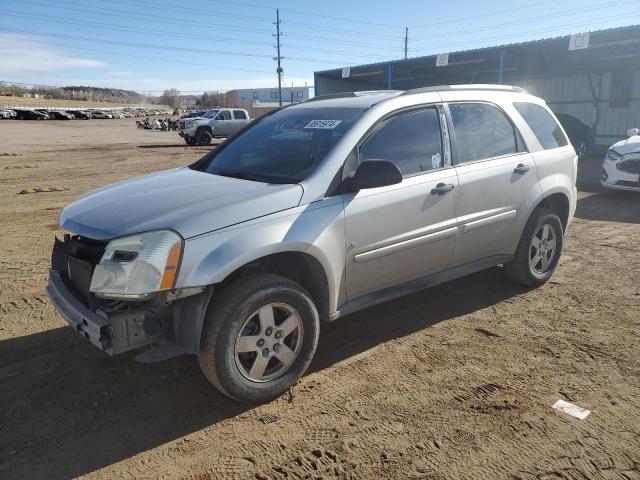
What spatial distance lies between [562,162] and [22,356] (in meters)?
4.90

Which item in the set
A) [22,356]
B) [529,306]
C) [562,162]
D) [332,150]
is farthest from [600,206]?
[22,356]

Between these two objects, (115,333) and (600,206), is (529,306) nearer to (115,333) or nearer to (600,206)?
(115,333)

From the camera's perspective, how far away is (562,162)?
16.0ft

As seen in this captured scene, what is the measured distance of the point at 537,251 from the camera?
4.82m

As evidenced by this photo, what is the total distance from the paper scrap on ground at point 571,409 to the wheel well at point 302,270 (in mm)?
1492

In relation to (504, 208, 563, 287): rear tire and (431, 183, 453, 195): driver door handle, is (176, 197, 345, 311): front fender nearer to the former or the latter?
(431, 183, 453, 195): driver door handle

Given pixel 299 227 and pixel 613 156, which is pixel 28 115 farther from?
pixel 299 227

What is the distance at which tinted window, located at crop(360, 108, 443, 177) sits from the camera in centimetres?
361

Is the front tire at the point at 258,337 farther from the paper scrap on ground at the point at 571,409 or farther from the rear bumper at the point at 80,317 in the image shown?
the paper scrap on ground at the point at 571,409

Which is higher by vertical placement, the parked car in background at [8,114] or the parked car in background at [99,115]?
the parked car in background at [8,114]

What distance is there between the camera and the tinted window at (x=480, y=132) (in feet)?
13.5

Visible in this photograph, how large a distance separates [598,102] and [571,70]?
1983 mm

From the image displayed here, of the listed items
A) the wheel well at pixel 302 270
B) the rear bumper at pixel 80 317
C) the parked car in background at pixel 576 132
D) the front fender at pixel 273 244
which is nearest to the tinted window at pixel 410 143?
the front fender at pixel 273 244

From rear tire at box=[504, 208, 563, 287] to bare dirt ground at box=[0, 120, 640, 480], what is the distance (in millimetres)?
172
